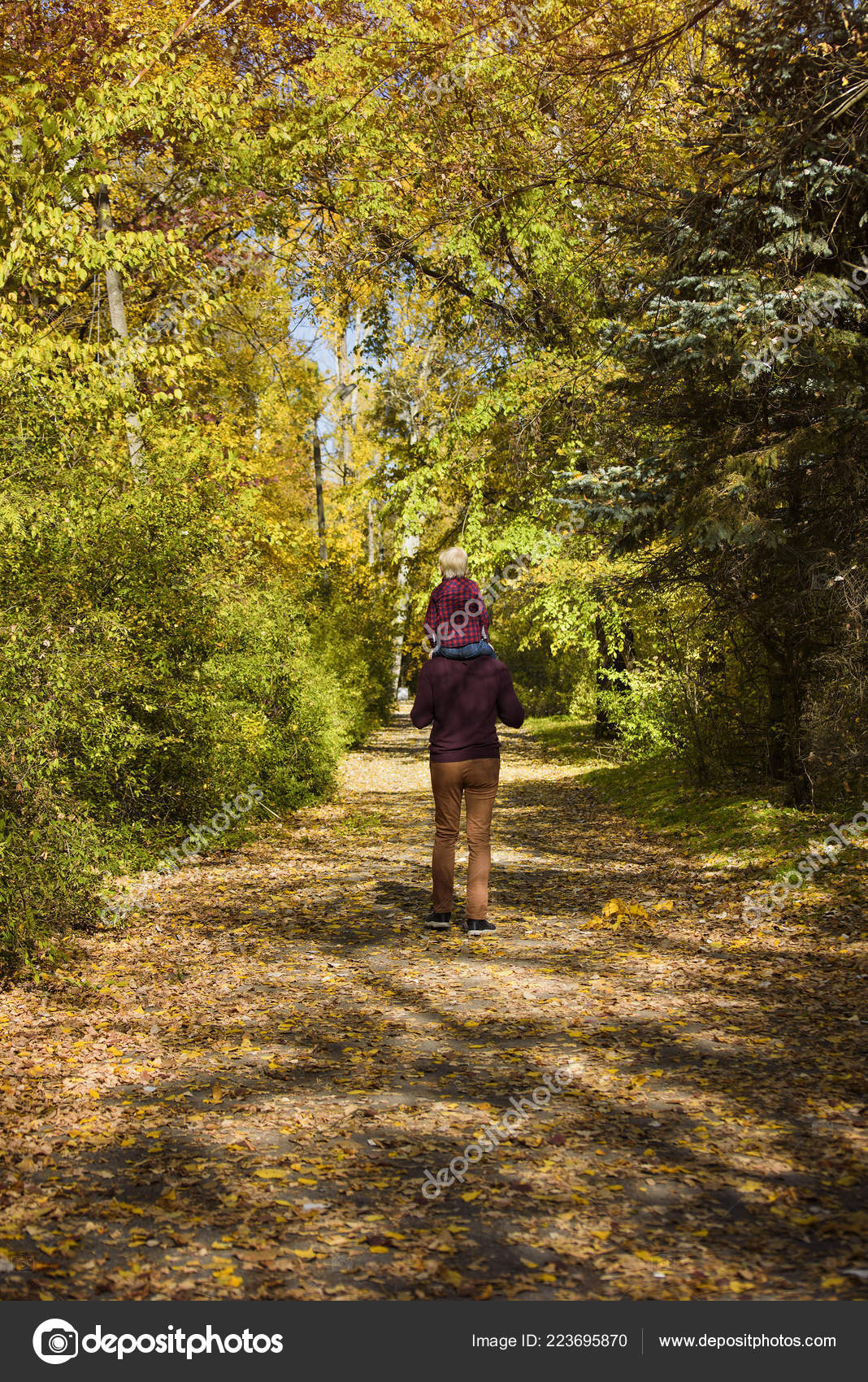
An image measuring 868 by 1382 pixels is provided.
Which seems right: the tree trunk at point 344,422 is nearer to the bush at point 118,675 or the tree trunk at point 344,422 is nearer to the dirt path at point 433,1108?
the bush at point 118,675

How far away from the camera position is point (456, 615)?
755 centimetres

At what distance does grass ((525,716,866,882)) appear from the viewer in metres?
9.30

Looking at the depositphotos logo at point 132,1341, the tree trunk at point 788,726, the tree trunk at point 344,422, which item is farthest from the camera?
the tree trunk at point 344,422

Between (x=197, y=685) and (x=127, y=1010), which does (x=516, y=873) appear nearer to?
(x=197, y=685)

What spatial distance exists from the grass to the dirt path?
1.32 metres

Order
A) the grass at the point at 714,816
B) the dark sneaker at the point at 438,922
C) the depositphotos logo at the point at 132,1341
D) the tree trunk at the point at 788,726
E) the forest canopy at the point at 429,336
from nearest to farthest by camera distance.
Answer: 1. the depositphotos logo at the point at 132,1341
2. the dark sneaker at the point at 438,922
3. the forest canopy at the point at 429,336
4. the grass at the point at 714,816
5. the tree trunk at the point at 788,726

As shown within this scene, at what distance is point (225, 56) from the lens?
17531 mm

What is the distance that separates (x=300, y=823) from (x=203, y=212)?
9859 mm

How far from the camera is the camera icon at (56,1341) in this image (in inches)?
122

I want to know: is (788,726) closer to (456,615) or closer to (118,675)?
(456,615)

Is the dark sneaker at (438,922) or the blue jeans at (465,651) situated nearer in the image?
the blue jeans at (465,651)

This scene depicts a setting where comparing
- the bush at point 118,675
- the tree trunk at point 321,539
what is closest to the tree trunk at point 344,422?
the tree trunk at point 321,539

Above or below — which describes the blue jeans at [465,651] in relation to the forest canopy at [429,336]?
below

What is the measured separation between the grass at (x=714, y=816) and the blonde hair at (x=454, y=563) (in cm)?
358
